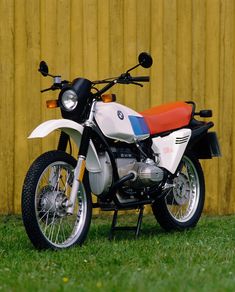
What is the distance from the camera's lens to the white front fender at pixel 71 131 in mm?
6094

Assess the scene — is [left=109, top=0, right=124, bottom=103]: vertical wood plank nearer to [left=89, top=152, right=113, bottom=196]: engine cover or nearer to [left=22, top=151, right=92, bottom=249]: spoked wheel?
[left=89, top=152, right=113, bottom=196]: engine cover

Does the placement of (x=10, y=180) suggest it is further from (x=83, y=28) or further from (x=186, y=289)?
(x=186, y=289)

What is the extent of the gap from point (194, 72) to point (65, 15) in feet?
4.34

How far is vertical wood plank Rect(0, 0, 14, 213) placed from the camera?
809 cm

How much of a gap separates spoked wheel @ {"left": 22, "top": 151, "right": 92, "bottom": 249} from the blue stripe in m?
0.64

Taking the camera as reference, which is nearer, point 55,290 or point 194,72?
point 55,290

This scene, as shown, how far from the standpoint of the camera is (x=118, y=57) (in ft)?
27.5

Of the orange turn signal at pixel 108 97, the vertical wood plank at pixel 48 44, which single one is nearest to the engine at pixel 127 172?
the orange turn signal at pixel 108 97

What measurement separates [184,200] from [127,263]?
6.93 feet

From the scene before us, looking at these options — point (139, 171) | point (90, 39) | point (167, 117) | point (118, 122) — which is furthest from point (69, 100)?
point (90, 39)

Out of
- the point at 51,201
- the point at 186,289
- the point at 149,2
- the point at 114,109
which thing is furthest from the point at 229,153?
the point at 186,289

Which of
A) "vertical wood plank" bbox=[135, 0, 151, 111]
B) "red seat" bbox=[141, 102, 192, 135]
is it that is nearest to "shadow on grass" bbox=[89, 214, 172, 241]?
"red seat" bbox=[141, 102, 192, 135]

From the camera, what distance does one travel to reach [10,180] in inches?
319

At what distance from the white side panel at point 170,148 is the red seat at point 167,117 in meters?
0.07
